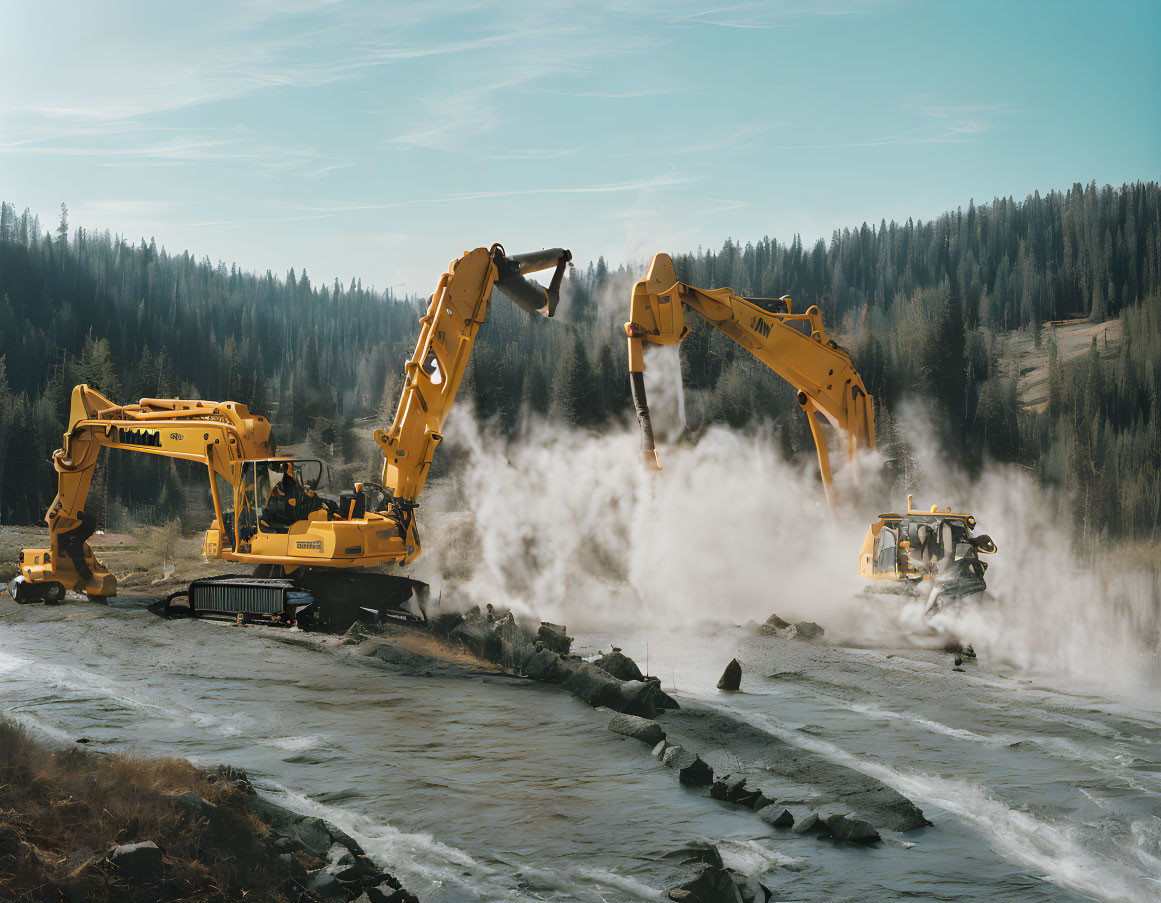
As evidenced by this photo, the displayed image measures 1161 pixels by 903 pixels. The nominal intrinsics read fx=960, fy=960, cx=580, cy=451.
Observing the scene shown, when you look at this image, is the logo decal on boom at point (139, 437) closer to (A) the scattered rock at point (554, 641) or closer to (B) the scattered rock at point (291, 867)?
(A) the scattered rock at point (554, 641)

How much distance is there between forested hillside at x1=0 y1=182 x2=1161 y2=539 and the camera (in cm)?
6694

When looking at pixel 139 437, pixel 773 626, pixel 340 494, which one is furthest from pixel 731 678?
pixel 139 437

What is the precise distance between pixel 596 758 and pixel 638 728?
1000 mm

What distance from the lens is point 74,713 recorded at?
47.2ft

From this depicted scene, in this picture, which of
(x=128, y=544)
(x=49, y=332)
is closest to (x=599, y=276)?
(x=49, y=332)

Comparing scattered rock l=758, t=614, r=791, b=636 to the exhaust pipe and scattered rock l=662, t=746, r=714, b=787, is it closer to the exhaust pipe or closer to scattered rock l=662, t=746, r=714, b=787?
the exhaust pipe

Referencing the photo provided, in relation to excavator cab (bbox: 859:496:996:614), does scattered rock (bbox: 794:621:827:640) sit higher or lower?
lower

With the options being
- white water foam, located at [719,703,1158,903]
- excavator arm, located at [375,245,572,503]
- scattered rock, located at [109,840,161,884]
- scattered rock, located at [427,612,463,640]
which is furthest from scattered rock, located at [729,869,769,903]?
excavator arm, located at [375,245,572,503]

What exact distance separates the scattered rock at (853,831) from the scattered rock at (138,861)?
7.12 metres

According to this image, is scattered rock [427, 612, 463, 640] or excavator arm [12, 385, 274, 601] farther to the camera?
excavator arm [12, 385, 274, 601]

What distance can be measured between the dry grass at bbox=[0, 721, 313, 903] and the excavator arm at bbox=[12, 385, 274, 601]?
1150 cm

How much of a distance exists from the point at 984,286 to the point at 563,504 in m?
96.5

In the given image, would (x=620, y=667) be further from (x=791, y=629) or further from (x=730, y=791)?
(x=791, y=629)

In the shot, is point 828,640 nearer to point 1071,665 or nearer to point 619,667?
point 1071,665
